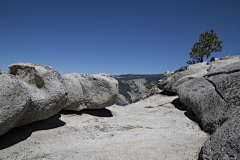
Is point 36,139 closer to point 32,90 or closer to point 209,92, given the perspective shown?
point 32,90

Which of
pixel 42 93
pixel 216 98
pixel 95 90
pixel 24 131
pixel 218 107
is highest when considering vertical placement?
pixel 42 93

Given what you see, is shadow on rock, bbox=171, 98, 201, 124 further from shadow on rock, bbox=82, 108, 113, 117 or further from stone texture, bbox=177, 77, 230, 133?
shadow on rock, bbox=82, 108, 113, 117

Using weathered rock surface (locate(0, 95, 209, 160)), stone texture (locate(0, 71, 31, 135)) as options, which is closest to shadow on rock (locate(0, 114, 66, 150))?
weathered rock surface (locate(0, 95, 209, 160))

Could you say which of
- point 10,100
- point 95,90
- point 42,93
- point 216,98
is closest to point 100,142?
point 42,93

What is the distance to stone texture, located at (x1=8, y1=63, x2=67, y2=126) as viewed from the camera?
464 centimetres

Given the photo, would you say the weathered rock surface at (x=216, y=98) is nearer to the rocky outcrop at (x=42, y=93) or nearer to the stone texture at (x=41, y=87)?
the rocky outcrop at (x=42, y=93)

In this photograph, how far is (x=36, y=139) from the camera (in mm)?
4383

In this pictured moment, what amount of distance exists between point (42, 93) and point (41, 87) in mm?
221

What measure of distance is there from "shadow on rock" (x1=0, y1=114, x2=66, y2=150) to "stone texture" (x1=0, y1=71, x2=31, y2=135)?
57 cm

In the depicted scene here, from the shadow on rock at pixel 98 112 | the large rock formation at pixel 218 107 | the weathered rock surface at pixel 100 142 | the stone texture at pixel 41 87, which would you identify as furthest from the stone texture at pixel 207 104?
the stone texture at pixel 41 87

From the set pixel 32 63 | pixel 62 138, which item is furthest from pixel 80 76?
pixel 62 138

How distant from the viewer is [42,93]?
15.7 ft

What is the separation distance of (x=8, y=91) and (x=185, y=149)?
418 cm

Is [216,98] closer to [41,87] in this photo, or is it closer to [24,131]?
[41,87]
